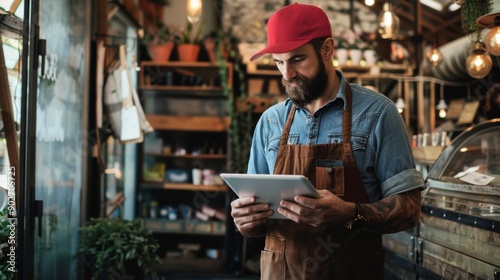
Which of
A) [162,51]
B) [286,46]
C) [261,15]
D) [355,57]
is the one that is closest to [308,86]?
[286,46]

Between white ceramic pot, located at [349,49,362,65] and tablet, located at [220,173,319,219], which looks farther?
white ceramic pot, located at [349,49,362,65]

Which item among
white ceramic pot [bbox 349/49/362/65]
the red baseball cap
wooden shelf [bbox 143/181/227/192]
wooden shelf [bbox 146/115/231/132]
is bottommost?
wooden shelf [bbox 143/181/227/192]

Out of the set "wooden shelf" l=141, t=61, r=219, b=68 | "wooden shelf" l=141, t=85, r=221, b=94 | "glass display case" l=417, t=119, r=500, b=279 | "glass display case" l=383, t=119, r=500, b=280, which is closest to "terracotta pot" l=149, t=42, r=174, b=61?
"wooden shelf" l=141, t=61, r=219, b=68

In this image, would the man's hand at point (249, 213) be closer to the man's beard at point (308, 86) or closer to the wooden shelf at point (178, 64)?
the man's beard at point (308, 86)

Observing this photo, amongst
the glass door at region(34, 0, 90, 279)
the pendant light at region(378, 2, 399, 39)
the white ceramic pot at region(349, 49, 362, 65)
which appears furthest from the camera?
the white ceramic pot at region(349, 49, 362, 65)

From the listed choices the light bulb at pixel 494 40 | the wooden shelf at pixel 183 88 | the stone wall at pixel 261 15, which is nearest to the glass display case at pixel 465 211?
the light bulb at pixel 494 40

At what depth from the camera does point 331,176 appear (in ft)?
6.02

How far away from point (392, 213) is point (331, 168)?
0.24 meters

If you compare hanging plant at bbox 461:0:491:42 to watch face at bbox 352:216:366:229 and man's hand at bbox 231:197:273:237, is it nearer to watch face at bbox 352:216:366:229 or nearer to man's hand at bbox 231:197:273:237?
watch face at bbox 352:216:366:229

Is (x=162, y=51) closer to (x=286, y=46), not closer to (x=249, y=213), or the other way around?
(x=286, y=46)

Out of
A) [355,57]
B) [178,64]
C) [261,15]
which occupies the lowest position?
[178,64]

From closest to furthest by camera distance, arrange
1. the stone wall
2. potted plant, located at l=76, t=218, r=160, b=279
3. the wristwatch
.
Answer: the wristwatch
potted plant, located at l=76, t=218, r=160, b=279
the stone wall

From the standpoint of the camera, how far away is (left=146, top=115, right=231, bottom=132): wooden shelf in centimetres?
637

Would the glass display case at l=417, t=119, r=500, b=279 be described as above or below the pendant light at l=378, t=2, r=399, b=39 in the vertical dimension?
below
